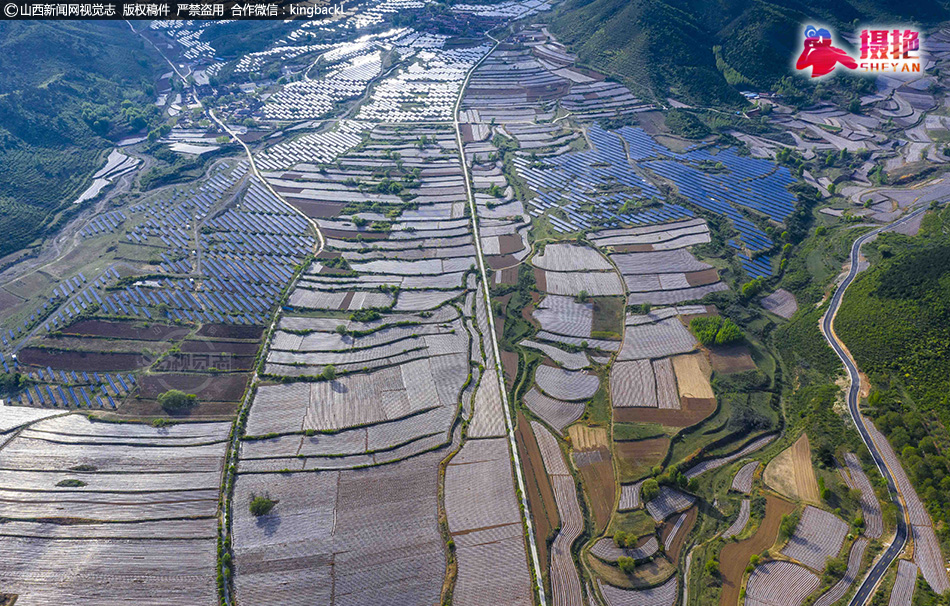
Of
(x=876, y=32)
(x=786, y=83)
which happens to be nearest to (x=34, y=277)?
(x=786, y=83)

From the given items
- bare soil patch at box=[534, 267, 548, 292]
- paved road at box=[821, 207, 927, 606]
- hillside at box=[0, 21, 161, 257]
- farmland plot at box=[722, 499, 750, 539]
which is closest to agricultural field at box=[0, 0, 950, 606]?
farmland plot at box=[722, 499, 750, 539]

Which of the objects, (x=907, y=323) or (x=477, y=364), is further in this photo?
(x=477, y=364)

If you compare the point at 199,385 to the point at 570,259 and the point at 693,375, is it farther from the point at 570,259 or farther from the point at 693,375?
the point at 693,375

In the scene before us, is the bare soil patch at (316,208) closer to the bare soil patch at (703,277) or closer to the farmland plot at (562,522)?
the farmland plot at (562,522)

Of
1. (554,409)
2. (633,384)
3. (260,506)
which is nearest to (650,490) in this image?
(554,409)

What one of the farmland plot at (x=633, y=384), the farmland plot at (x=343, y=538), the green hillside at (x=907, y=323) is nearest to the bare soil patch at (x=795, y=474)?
the farmland plot at (x=633, y=384)

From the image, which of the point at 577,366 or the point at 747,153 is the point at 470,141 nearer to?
the point at 747,153
